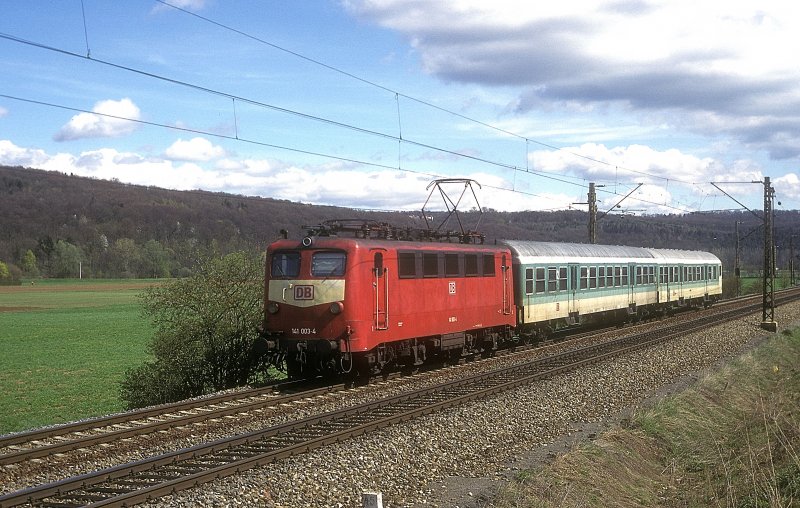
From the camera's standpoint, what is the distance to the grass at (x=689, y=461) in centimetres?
1085

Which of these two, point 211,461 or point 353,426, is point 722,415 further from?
point 211,461

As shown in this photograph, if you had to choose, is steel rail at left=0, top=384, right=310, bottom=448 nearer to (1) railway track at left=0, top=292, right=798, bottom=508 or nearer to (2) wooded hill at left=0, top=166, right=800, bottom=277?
(1) railway track at left=0, top=292, right=798, bottom=508

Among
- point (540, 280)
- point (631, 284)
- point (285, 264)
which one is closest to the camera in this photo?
point (285, 264)

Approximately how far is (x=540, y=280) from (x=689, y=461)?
15417 millimetres

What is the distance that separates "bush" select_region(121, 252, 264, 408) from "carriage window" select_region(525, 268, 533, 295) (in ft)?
28.7

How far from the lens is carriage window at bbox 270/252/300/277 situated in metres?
19.3

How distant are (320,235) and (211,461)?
859 cm

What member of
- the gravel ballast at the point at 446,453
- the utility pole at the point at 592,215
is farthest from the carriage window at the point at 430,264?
the utility pole at the point at 592,215

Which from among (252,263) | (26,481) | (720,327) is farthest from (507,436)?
(720,327)

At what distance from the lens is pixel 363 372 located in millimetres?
20266

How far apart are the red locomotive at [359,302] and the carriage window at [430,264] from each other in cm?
2

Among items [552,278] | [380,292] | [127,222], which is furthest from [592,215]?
[127,222]

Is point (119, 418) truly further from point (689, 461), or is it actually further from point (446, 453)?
point (689, 461)

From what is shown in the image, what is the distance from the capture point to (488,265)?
965 inches
